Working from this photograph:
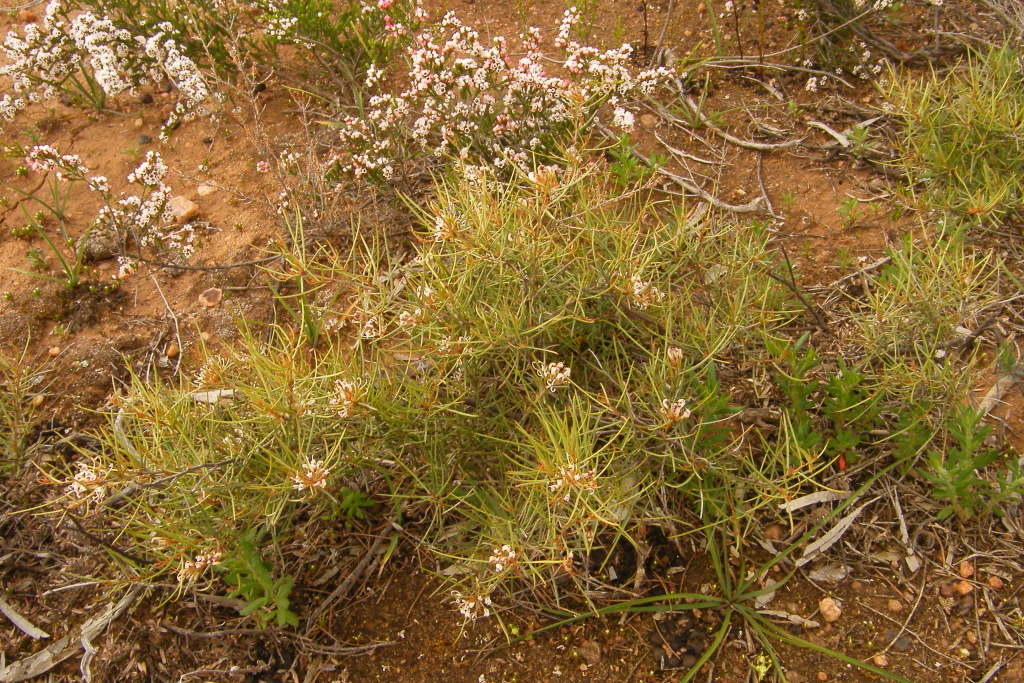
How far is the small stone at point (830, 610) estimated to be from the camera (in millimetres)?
2295

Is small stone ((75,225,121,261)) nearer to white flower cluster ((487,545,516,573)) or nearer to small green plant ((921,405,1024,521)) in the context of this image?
white flower cluster ((487,545,516,573))

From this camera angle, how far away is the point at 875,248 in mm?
3098

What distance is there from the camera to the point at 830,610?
7.55ft

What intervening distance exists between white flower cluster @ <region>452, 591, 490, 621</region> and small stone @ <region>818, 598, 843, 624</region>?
1.04 meters

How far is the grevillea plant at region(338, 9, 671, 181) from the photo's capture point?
3.16 m

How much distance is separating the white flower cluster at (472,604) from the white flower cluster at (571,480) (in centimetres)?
41

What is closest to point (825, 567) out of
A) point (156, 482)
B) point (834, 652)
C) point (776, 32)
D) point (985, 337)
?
point (834, 652)

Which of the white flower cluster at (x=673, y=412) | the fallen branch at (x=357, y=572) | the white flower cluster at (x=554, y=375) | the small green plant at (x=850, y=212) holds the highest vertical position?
the white flower cluster at (x=554, y=375)

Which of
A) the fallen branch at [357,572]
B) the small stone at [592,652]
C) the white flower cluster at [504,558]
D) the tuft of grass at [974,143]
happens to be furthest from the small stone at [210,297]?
the tuft of grass at [974,143]

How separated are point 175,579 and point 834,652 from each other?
2.12 m

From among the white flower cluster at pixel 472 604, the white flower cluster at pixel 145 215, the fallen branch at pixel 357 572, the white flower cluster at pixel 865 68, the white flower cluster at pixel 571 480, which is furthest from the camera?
the white flower cluster at pixel 865 68

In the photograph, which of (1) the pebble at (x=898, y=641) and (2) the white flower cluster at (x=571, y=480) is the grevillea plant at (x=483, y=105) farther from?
(1) the pebble at (x=898, y=641)

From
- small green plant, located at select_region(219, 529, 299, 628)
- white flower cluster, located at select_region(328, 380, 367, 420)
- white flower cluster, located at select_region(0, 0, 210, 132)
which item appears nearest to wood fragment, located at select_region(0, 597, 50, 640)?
small green plant, located at select_region(219, 529, 299, 628)

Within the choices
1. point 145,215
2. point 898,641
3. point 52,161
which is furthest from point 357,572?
point 52,161
